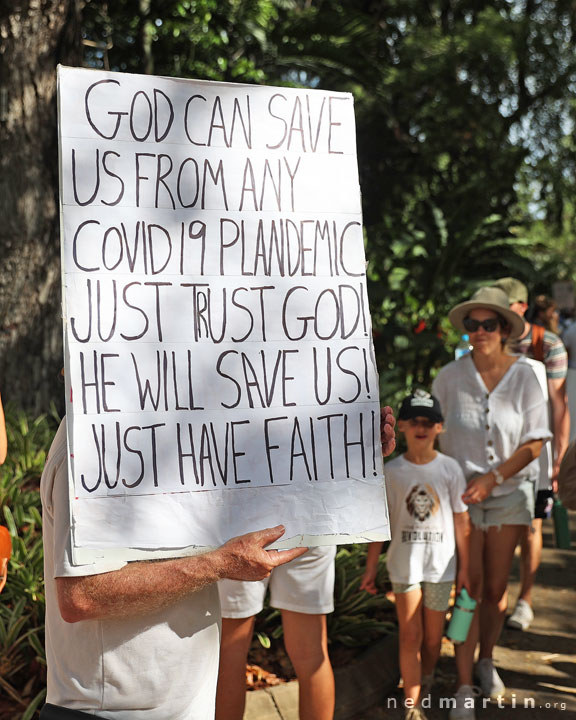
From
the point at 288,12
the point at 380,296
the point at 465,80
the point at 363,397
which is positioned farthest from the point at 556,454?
the point at 465,80

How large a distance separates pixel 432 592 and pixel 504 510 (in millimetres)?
618

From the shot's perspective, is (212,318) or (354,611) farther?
(354,611)

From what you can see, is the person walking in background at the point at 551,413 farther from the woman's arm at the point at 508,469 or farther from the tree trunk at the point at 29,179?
the tree trunk at the point at 29,179

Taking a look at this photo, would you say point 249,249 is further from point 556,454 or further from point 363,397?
point 556,454

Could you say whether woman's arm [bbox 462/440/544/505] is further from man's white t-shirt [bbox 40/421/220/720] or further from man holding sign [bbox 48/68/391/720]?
man's white t-shirt [bbox 40/421/220/720]

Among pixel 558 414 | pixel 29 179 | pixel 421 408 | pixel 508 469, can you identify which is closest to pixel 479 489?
pixel 508 469

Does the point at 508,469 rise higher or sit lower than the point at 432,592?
higher

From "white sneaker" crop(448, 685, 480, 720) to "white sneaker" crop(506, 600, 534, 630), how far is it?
1266 mm

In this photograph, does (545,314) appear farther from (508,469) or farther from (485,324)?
(508,469)

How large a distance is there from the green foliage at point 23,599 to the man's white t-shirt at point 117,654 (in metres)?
1.81

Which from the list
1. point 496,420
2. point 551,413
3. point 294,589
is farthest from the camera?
point 551,413

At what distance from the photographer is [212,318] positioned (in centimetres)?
222

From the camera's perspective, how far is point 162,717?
2.15 m

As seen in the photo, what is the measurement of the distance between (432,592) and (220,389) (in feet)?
7.91
